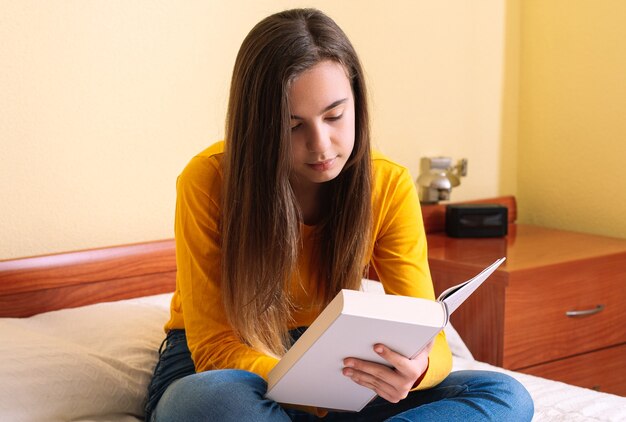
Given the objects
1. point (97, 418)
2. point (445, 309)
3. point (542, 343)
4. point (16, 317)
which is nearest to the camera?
point (445, 309)

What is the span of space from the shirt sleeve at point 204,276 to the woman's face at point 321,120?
0.15 meters

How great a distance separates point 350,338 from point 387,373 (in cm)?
10

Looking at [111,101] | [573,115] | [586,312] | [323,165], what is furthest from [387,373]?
[573,115]

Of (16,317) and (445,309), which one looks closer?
(445,309)

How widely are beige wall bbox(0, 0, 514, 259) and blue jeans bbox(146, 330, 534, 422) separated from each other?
1.78 ft

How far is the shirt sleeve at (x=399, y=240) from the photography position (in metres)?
1.41

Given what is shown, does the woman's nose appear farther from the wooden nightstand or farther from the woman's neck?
the wooden nightstand

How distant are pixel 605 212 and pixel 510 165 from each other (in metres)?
0.34

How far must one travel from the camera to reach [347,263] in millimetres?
1383

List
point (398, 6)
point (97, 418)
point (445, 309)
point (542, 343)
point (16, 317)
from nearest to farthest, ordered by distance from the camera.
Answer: point (445, 309) → point (97, 418) → point (16, 317) → point (542, 343) → point (398, 6)

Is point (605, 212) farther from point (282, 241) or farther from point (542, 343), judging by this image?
point (282, 241)

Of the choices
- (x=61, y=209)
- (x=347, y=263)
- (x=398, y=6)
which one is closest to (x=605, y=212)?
(x=398, y=6)

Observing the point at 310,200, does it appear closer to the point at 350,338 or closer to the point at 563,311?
the point at 350,338

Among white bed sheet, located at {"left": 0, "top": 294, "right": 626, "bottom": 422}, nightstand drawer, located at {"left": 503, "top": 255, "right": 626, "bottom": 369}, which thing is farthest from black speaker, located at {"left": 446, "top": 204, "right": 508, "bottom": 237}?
white bed sheet, located at {"left": 0, "top": 294, "right": 626, "bottom": 422}
